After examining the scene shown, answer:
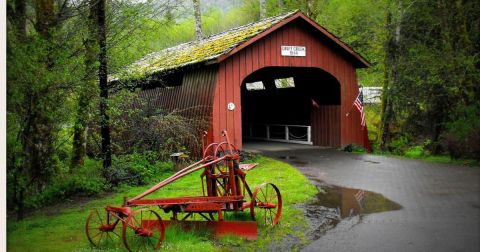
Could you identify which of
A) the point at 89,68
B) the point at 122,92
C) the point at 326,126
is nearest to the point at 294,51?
the point at 326,126

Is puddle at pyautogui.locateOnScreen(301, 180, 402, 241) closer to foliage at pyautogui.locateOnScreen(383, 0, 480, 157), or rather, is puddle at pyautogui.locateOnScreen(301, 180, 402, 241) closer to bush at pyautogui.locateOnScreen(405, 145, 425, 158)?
foliage at pyautogui.locateOnScreen(383, 0, 480, 157)

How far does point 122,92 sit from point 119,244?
526cm

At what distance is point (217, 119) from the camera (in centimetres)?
1384

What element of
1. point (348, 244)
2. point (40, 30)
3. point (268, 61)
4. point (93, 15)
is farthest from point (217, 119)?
point (348, 244)

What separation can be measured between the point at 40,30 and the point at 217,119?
6.09 m

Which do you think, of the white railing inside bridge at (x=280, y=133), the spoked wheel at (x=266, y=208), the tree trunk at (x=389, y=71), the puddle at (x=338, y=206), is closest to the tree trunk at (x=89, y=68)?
the spoked wheel at (x=266, y=208)

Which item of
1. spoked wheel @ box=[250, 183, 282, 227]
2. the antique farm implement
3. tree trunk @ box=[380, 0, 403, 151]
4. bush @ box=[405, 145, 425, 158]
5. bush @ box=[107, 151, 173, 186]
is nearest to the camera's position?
the antique farm implement

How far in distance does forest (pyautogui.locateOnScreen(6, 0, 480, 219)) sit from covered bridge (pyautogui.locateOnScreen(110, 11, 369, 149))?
106cm

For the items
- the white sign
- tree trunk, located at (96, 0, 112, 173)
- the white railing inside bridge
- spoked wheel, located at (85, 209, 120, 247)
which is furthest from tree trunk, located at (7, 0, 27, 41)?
the white railing inside bridge

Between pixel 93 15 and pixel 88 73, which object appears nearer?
pixel 88 73

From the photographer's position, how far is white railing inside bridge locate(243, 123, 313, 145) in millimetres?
18708

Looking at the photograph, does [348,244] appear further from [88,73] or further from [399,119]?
[399,119]

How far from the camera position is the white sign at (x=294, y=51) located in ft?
48.9

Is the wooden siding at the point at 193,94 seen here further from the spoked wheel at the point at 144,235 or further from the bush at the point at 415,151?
the bush at the point at 415,151
